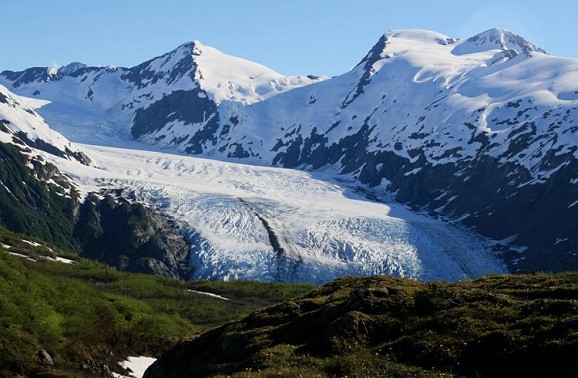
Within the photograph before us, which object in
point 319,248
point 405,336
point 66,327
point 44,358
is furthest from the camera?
point 319,248

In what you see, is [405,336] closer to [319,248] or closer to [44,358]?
[44,358]

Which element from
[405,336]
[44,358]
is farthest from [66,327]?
[405,336]

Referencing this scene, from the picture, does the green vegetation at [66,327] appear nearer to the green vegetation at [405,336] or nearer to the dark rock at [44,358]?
the dark rock at [44,358]

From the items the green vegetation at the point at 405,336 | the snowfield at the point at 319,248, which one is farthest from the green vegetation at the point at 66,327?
the snowfield at the point at 319,248

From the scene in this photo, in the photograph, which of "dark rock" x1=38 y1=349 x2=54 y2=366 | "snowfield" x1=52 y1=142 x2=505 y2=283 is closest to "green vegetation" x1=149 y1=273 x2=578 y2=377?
"dark rock" x1=38 y1=349 x2=54 y2=366

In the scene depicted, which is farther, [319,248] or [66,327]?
[319,248]

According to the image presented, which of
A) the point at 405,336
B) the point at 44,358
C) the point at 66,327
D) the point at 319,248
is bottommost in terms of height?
the point at 319,248

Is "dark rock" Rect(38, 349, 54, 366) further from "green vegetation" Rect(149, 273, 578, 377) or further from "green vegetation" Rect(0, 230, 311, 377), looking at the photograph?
"green vegetation" Rect(149, 273, 578, 377)

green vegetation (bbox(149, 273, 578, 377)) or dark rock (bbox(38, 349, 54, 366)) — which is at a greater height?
green vegetation (bbox(149, 273, 578, 377))

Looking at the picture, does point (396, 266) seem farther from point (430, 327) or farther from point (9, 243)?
point (430, 327)
